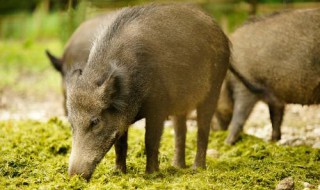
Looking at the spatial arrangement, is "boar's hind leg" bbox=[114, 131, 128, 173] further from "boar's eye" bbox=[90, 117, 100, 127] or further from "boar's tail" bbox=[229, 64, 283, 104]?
"boar's tail" bbox=[229, 64, 283, 104]

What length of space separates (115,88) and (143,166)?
1.23 meters

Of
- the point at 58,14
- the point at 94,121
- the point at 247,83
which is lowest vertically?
the point at 58,14

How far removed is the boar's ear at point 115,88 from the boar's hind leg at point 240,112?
2934 millimetres

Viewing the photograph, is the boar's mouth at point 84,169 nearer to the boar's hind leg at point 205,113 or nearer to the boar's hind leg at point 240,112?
the boar's hind leg at point 205,113

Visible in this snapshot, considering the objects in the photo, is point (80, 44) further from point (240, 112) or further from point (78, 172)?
point (78, 172)

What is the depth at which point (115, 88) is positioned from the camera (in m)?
4.80

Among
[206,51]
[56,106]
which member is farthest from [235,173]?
[56,106]

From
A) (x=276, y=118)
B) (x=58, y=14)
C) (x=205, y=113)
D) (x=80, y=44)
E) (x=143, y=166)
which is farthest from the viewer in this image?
(x=58, y=14)

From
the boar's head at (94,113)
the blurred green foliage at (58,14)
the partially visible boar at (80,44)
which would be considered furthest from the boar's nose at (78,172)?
the blurred green foliage at (58,14)

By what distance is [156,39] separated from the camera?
5.35 meters

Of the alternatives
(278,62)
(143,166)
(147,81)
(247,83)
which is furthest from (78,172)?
(278,62)

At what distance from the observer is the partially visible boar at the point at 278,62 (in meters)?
7.15

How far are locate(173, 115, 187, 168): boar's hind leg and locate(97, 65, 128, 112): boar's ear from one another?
1.40m

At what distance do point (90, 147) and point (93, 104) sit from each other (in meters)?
0.38
